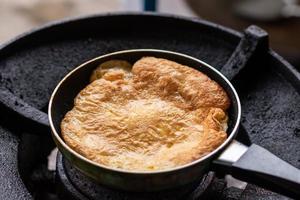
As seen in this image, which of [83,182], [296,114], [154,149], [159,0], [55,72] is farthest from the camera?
[159,0]

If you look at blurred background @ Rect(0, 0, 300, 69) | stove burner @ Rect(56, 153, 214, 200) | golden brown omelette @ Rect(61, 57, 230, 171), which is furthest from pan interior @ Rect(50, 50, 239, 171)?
blurred background @ Rect(0, 0, 300, 69)

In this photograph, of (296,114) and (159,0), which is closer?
(296,114)

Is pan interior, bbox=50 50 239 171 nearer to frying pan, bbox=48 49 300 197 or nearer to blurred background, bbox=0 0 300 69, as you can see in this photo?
frying pan, bbox=48 49 300 197

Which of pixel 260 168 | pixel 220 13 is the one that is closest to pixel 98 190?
pixel 260 168

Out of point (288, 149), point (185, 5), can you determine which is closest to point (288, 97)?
point (288, 149)

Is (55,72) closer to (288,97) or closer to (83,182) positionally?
(83,182)

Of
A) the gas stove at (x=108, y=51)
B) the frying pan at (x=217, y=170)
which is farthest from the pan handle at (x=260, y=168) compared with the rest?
the gas stove at (x=108, y=51)
